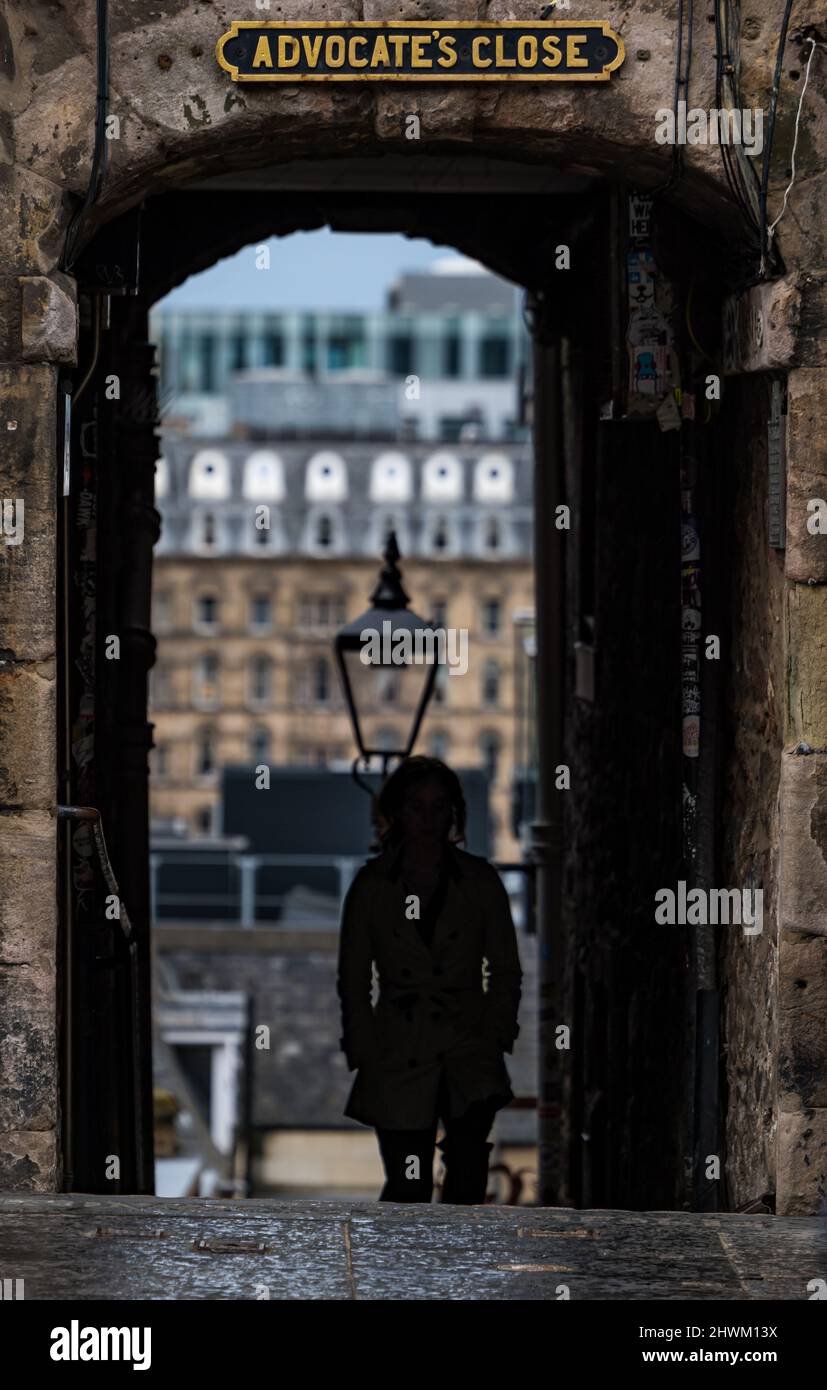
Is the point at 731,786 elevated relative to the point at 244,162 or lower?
lower

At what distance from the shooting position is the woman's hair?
21.5 ft

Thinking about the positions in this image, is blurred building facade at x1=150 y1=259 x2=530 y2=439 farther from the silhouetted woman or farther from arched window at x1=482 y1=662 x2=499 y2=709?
the silhouetted woman

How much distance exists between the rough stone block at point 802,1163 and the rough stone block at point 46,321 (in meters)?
2.45

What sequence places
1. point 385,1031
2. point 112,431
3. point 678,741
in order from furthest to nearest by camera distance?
point 112,431, point 678,741, point 385,1031

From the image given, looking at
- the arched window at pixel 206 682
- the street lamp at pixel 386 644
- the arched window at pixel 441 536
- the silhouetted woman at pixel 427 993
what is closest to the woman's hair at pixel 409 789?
the silhouetted woman at pixel 427 993

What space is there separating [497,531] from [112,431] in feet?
258

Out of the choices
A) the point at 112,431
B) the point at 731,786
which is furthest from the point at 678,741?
the point at 112,431

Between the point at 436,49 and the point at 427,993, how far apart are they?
262 cm

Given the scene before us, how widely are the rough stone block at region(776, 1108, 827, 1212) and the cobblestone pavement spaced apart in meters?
0.10

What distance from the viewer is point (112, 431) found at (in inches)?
300
